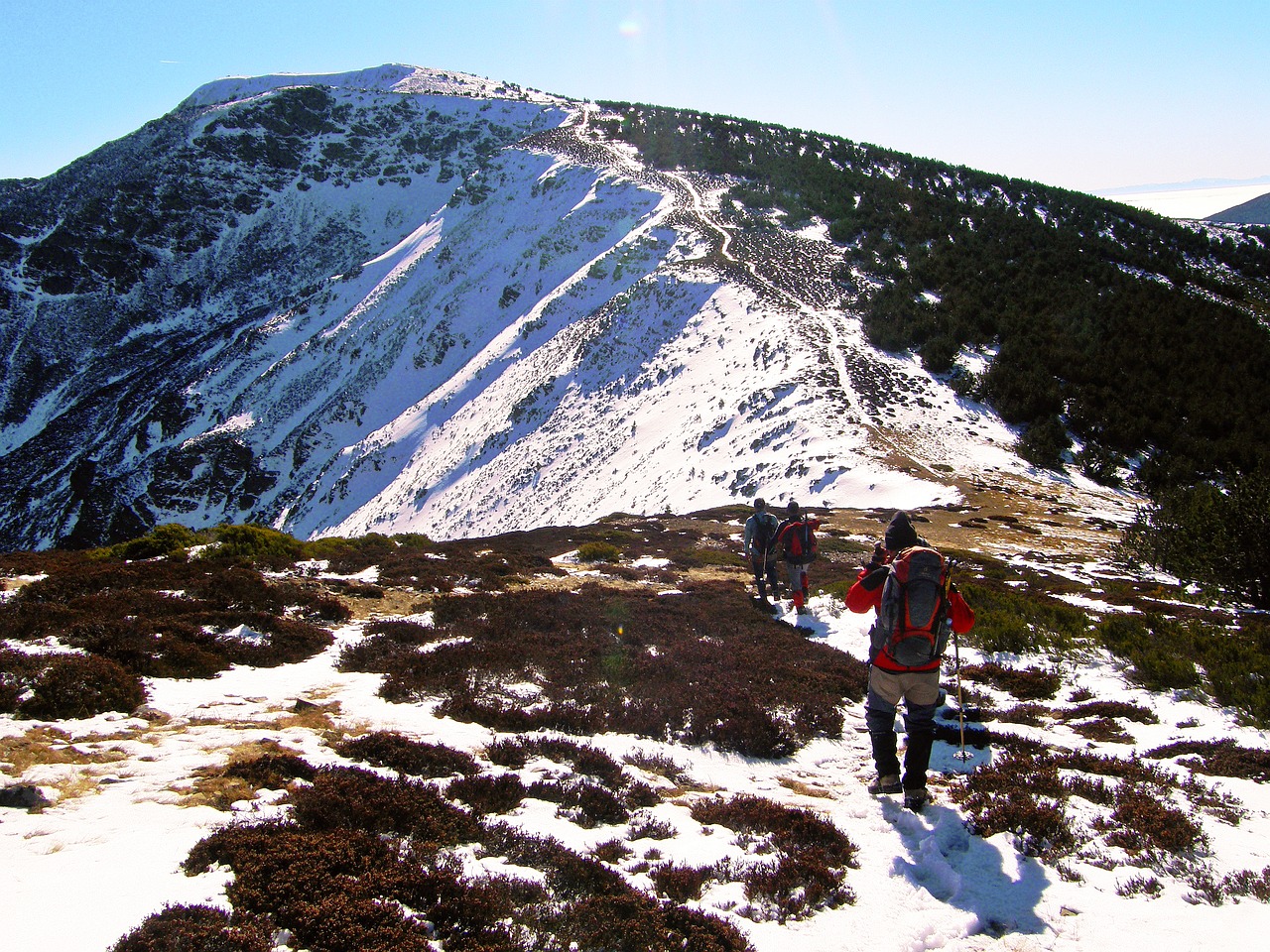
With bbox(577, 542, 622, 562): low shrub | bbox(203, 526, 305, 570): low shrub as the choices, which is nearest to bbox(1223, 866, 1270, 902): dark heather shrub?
bbox(577, 542, 622, 562): low shrub

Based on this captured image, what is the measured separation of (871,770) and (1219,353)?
46.4 metres

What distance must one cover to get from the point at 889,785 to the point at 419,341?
225 ft

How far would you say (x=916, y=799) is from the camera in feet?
18.9

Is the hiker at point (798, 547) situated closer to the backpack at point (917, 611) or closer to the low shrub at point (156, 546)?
the backpack at point (917, 611)

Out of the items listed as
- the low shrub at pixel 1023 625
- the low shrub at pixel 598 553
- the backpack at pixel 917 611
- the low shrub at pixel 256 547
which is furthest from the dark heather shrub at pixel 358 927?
the low shrub at pixel 598 553

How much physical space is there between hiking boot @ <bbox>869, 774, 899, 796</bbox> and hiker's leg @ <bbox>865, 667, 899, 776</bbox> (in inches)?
1.0

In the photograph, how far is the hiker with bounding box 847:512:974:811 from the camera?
5.81 metres

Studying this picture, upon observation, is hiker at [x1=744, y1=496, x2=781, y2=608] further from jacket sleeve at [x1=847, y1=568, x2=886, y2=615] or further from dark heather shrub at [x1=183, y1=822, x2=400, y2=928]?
dark heather shrub at [x1=183, y1=822, x2=400, y2=928]

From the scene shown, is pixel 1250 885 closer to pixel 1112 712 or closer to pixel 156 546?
pixel 1112 712

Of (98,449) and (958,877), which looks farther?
(98,449)

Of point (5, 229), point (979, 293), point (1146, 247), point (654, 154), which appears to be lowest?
point (979, 293)

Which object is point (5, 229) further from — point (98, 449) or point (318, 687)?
point (318, 687)

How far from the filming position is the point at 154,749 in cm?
588

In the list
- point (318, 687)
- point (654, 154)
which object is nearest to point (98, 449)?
point (654, 154)
